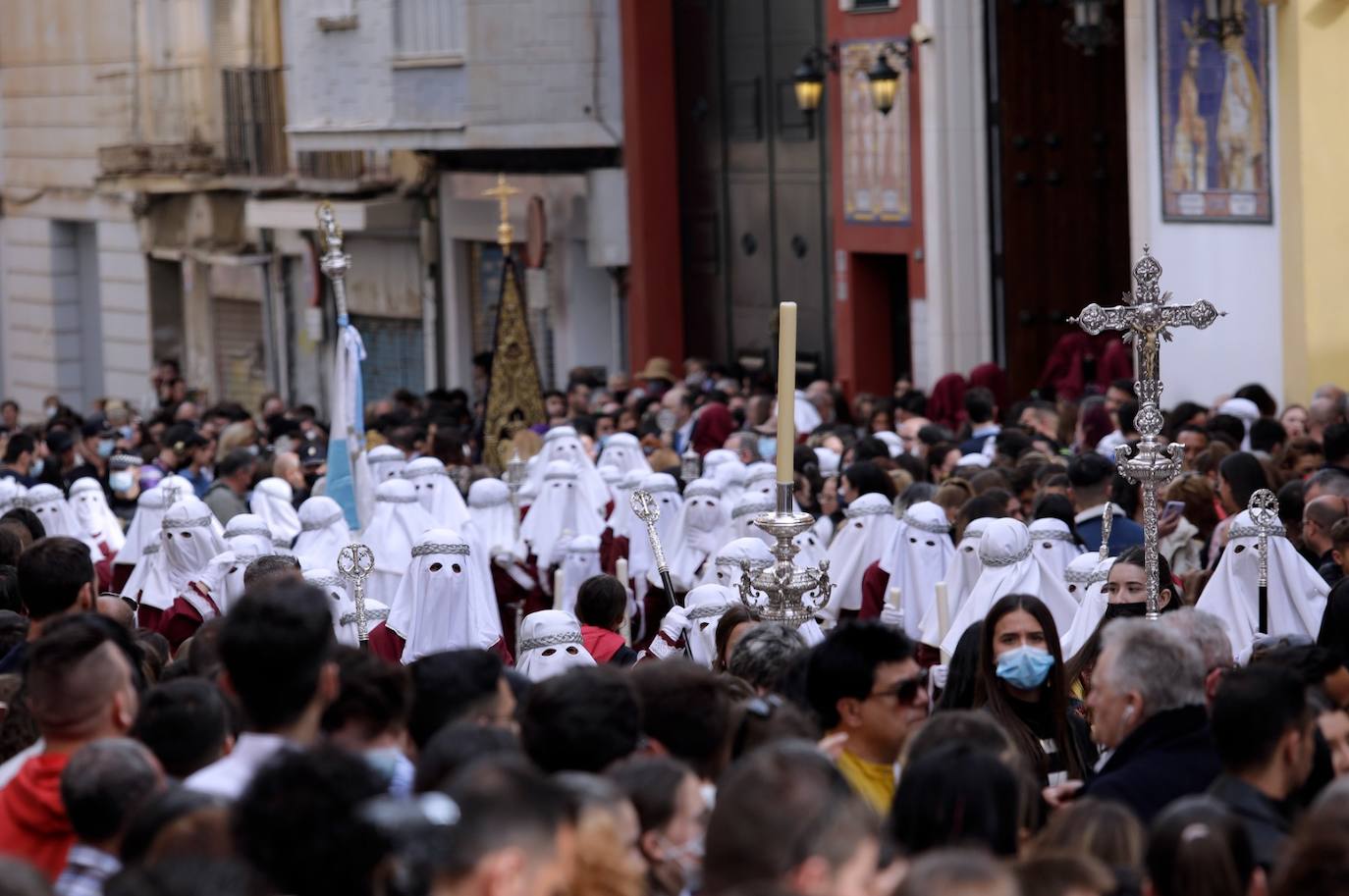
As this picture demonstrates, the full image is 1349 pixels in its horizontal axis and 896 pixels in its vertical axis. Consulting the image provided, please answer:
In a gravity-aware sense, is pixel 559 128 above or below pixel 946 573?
above

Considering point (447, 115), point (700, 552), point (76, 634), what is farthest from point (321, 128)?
point (76, 634)

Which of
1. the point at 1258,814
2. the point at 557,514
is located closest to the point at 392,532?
the point at 557,514

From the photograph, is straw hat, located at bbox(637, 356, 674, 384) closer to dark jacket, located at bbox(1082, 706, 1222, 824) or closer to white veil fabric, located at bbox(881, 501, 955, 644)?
white veil fabric, located at bbox(881, 501, 955, 644)

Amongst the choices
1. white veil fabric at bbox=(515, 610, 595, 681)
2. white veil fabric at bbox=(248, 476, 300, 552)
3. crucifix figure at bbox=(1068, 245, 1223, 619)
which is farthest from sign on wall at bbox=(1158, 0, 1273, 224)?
white veil fabric at bbox=(515, 610, 595, 681)

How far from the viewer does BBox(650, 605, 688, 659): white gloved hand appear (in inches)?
378

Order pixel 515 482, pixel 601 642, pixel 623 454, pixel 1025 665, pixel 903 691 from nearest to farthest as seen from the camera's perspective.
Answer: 1. pixel 903 691
2. pixel 1025 665
3. pixel 601 642
4. pixel 515 482
5. pixel 623 454

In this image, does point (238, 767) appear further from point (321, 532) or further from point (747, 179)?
point (747, 179)

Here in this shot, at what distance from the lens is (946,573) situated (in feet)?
35.6

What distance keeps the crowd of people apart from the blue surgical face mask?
0.4 inches

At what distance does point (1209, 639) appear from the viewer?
6.82 m

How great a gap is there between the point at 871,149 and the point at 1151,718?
15956mm

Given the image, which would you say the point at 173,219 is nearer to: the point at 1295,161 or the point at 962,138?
the point at 962,138

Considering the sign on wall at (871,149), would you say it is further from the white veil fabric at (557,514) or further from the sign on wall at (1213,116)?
the white veil fabric at (557,514)

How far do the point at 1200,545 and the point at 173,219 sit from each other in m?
22.5
